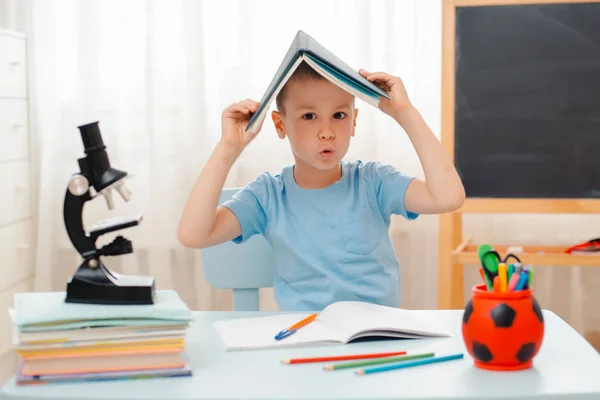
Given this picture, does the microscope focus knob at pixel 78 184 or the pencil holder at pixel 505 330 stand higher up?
the microscope focus knob at pixel 78 184

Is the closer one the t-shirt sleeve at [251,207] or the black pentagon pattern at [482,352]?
the black pentagon pattern at [482,352]

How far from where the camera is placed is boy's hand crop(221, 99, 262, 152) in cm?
145

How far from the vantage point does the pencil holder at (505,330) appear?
0.98 meters

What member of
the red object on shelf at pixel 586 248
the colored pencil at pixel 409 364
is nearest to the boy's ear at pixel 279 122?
the colored pencil at pixel 409 364

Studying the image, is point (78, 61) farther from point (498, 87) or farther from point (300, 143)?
point (300, 143)

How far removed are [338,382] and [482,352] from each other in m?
0.17

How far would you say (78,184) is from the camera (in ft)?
3.48

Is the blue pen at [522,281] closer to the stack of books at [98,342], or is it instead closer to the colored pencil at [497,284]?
the colored pencil at [497,284]

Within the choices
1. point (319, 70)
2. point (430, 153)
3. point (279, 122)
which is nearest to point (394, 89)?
point (430, 153)

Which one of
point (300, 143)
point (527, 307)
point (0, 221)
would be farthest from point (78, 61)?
point (527, 307)

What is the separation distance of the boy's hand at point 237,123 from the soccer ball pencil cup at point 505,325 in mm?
581

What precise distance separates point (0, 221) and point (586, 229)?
1.78 meters

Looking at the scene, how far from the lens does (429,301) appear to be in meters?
2.72

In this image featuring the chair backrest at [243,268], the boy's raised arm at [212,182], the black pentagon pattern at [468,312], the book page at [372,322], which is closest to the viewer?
the black pentagon pattern at [468,312]
